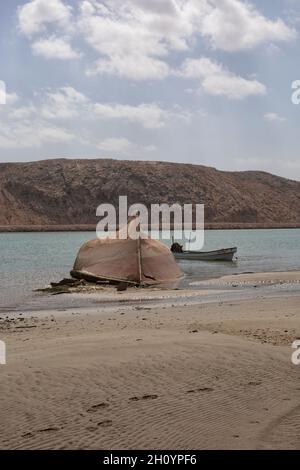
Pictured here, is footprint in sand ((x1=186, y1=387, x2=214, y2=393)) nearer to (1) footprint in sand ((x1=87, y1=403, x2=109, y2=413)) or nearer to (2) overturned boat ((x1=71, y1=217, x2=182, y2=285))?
(1) footprint in sand ((x1=87, y1=403, x2=109, y2=413))

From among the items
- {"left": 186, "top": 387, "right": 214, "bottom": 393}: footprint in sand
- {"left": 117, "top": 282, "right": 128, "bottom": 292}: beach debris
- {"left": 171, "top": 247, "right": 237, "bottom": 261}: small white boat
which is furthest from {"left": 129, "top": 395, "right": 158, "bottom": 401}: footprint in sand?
{"left": 171, "top": 247, "right": 237, "bottom": 261}: small white boat

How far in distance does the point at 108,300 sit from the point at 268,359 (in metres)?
9.80

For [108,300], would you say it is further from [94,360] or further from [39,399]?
[39,399]

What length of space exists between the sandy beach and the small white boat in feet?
79.8

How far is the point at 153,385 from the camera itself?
6.02m

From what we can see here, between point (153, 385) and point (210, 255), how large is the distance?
101ft

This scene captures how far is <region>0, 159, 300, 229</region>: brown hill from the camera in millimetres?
115188

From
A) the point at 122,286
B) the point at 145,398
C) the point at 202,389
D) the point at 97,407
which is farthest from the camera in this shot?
the point at 122,286

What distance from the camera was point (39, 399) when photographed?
565 cm

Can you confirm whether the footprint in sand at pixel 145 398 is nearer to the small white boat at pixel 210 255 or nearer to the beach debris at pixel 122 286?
the beach debris at pixel 122 286

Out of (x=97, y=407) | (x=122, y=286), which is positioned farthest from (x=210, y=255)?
(x=97, y=407)

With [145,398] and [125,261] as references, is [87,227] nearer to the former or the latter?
[125,261]

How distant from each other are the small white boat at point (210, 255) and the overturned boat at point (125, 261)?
12.4 metres
